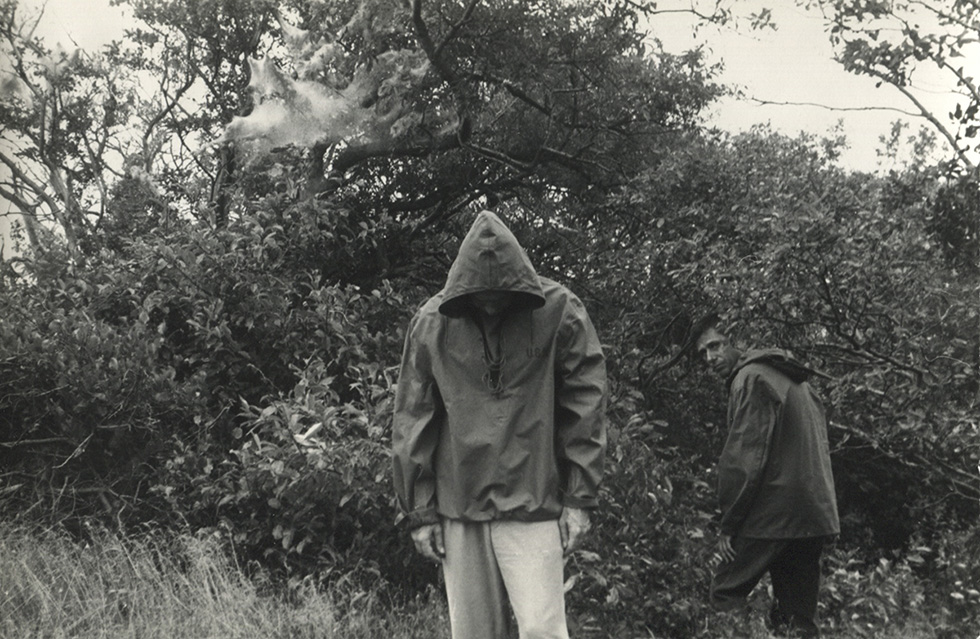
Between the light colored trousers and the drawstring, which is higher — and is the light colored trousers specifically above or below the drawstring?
below

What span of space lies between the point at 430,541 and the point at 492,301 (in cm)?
87

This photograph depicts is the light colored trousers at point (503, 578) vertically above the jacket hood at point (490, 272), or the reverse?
the jacket hood at point (490, 272)

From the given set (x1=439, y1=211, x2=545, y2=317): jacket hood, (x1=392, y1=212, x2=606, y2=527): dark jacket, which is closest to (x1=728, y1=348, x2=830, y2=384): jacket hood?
(x1=392, y1=212, x2=606, y2=527): dark jacket

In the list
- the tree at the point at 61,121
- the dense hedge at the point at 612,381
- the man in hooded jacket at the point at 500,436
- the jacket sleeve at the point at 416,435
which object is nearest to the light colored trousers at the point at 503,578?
the man in hooded jacket at the point at 500,436

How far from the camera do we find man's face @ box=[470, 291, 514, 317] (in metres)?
3.51

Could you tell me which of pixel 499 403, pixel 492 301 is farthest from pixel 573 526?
pixel 492 301

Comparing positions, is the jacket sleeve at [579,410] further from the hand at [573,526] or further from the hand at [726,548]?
the hand at [726,548]

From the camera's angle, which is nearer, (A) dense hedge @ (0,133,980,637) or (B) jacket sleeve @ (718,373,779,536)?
(B) jacket sleeve @ (718,373,779,536)

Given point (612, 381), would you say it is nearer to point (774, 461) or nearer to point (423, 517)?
point (774, 461)

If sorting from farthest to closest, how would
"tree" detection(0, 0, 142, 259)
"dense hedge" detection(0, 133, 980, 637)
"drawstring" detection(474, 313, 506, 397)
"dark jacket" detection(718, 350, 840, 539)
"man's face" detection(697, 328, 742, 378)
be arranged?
"tree" detection(0, 0, 142, 259), "dense hedge" detection(0, 133, 980, 637), "man's face" detection(697, 328, 742, 378), "dark jacket" detection(718, 350, 840, 539), "drawstring" detection(474, 313, 506, 397)

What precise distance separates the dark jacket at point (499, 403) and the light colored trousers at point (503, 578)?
70 mm

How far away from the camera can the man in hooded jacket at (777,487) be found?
5.06 metres

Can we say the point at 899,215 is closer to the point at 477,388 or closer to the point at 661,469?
the point at 661,469

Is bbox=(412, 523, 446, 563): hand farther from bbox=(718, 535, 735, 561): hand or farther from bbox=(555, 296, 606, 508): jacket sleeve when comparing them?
bbox=(718, 535, 735, 561): hand
